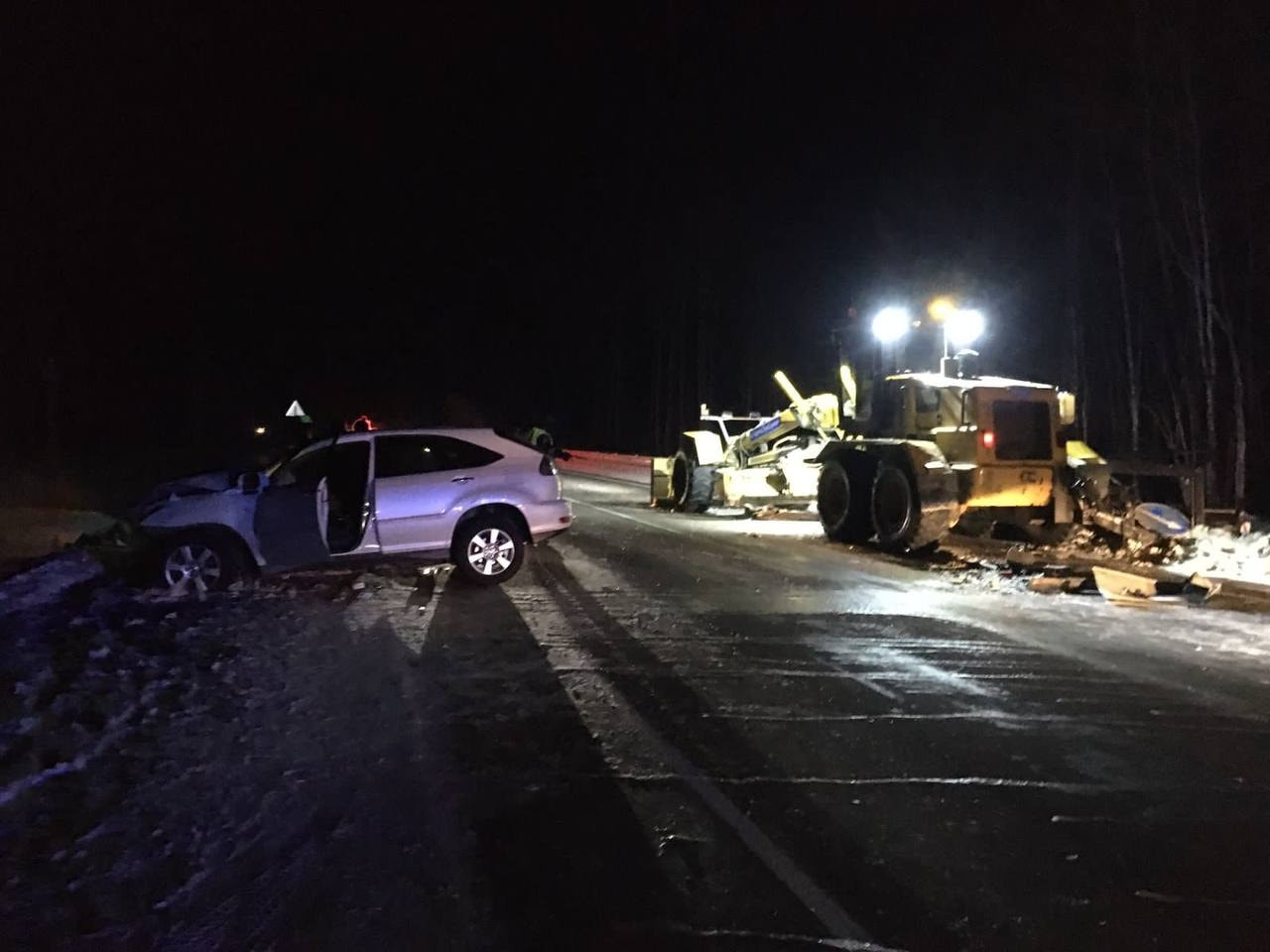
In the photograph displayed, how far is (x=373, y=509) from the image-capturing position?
11.6 meters

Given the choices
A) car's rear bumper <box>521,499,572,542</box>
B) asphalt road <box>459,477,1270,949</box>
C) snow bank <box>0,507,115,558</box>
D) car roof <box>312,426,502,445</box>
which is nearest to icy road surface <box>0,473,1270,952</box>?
asphalt road <box>459,477,1270,949</box>

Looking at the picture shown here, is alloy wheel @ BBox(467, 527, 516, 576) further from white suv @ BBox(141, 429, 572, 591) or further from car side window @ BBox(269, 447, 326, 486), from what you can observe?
car side window @ BBox(269, 447, 326, 486)

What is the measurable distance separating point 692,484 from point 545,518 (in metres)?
9.72

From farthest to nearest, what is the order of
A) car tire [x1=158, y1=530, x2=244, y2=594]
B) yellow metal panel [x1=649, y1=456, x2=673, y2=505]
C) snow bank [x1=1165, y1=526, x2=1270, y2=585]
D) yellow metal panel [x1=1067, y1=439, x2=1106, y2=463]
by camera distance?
yellow metal panel [x1=649, y1=456, x2=673, y2=505]
yellow metal panel [x1=1067, y1=439, x2=1106, y2=463]
snow bank [x1=1165, y1=526, x2=1270, y2=585]
car tire [x1=158, y1=530, x2=244, y2=594]

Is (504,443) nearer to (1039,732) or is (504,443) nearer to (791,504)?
(1039,732)

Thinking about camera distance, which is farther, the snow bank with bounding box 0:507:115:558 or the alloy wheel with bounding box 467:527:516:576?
the snow bank with bounding box 0:507:115:558

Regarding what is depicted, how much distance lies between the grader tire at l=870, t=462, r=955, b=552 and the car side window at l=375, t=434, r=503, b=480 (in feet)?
19.7

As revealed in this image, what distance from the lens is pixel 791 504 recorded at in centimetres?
2103

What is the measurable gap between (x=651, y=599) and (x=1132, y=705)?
5079 millimetres

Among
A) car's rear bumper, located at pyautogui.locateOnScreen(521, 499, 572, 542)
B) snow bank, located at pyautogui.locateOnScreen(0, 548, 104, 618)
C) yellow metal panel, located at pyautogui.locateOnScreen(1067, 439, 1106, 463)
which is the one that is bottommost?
snow bank, located at pyautogui.locateOnScreen(0, 548, 104, 618)

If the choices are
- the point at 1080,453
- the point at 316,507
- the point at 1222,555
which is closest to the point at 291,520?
the point at 316,507

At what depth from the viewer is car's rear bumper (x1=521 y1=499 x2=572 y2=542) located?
12344mm

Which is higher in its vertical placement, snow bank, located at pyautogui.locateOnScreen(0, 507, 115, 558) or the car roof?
the car roof

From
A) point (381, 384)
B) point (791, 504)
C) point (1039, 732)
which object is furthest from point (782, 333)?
point (381, 384)
